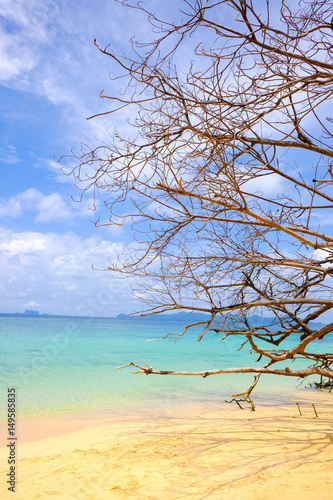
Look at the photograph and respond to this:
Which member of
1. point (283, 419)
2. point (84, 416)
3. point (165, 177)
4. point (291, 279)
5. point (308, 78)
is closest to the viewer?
point (308, 78)

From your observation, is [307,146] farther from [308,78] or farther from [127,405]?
[127,405]

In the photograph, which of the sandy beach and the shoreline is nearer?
the sandy beach

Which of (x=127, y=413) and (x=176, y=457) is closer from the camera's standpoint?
(x=176, y=457)

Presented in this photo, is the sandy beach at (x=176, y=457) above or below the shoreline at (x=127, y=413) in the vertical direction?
below

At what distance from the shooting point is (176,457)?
4.50 metres

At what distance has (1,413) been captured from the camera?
24.8 feet

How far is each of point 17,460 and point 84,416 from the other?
9.05ft

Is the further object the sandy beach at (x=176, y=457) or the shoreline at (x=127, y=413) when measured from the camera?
the shoreline at (x=127, y=413)

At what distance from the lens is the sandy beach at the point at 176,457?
3539 millimetres

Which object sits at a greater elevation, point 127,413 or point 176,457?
point 127,413

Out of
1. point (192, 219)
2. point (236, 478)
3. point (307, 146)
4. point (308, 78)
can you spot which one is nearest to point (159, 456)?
point (236, 478)

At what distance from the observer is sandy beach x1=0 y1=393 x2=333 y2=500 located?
3539 mm

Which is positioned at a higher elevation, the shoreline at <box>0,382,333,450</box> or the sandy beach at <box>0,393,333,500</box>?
the shoreline at <box>0,382,333,450</box>

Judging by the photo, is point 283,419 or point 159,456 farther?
point 283,419
